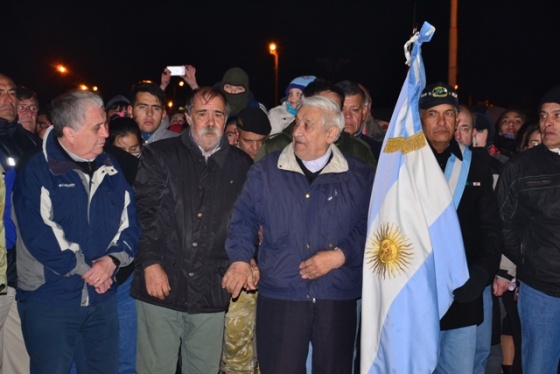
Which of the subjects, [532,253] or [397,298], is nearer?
[397,298]

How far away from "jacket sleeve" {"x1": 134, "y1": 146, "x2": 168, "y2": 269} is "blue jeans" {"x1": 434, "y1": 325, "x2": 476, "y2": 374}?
7.69 feet

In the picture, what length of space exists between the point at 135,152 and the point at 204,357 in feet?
7.08

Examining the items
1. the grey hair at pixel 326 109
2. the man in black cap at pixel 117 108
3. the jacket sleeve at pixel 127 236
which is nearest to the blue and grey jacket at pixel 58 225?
the jacket sleeve at pixel 127 236

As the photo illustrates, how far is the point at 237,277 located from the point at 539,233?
2.50 metres

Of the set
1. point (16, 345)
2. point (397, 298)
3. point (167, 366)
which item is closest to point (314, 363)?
point (397, 298)

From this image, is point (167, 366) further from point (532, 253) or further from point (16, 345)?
point (532, 253)

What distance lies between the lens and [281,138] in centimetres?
538

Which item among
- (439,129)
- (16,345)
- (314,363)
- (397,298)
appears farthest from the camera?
(16,345)

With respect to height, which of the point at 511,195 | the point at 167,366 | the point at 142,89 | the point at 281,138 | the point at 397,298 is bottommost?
the point at 167,366

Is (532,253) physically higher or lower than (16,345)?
higher

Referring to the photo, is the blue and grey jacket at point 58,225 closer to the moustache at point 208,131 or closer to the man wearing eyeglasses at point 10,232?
the man wearing eyeglasses at point 10,232

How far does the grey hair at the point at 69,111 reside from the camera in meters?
4.36

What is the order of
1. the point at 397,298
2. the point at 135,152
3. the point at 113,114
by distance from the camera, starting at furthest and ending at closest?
the point at 113,114
the point at 135,152
the point at 397,298

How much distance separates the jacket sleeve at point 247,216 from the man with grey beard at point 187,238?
317mm
